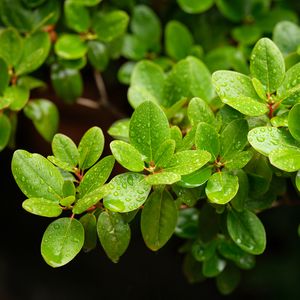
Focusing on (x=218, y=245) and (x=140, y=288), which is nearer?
(x=218, y=245)

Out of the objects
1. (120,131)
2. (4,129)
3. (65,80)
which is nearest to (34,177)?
(120,131)

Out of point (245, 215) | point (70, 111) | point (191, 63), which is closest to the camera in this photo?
point (245, 215)

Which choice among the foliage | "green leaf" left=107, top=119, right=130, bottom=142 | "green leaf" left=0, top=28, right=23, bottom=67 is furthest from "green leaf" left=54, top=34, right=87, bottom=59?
"green leaf" left=107, top=119, right=130, bottom=142

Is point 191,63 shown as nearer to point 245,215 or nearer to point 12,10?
point 245,215

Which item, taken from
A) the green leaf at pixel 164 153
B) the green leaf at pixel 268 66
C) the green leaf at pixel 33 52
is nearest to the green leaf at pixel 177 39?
the green leaf at pixel 33 52

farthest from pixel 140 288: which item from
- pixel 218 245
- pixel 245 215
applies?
pixel 245 215
